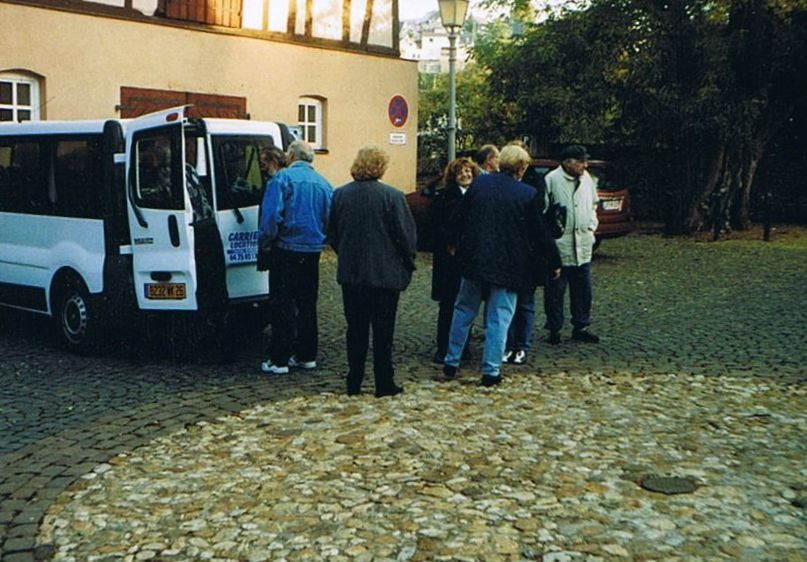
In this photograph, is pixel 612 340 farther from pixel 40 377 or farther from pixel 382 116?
pixel 382 116

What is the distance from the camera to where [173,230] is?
9.23 m

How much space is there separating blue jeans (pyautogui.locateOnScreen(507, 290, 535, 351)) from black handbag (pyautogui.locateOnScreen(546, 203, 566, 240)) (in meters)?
0.85

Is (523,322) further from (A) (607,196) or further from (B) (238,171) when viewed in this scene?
(A) (607,196)

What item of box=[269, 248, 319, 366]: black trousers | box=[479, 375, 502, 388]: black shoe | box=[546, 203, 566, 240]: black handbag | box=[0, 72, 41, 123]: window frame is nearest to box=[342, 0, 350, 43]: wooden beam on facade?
box=[0, 72, 41, 123]: window frame

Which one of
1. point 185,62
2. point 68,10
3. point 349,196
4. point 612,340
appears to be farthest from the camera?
point 185,62

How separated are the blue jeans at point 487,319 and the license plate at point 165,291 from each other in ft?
7.83

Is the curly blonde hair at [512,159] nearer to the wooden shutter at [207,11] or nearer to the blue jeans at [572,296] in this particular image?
the blue jeans at [572,296]

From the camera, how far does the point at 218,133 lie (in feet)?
31.4

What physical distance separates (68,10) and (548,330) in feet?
34.6

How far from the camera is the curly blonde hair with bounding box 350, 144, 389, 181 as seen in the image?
316 inches

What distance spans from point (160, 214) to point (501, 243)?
303 centimetres

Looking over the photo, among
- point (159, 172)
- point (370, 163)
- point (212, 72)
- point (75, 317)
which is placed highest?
point (212, 72)

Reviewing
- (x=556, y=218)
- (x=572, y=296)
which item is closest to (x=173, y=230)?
(x=556, y=218)

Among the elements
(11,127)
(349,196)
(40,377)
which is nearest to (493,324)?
(349,196)
